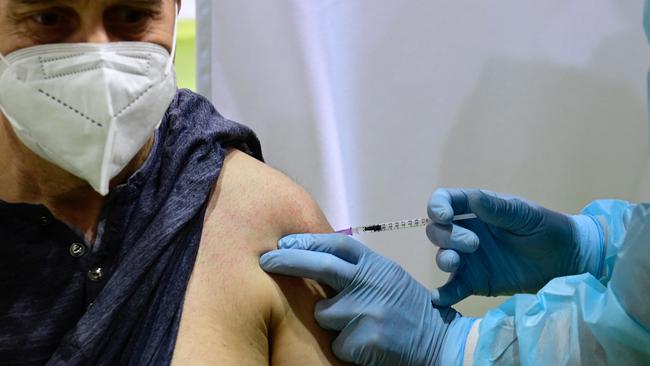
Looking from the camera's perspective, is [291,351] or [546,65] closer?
[291,351]

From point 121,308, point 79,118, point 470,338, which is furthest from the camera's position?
point 470,338

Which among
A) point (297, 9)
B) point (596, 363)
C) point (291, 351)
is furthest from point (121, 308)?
point (297, 9)

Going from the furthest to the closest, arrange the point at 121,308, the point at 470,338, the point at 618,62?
the point at 618,62, the point at 470,338, the point at 121,308

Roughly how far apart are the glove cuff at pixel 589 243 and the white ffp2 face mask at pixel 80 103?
919mm

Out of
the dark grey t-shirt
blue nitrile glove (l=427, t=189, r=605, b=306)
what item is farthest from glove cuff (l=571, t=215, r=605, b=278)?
the dark grey t-shirt

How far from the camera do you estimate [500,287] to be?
164 cm

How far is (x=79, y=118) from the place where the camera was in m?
1.13

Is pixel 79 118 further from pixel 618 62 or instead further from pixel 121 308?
pixel 618 62

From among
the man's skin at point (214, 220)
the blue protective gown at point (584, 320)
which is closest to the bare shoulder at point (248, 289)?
the man's skin at point (214, 220)

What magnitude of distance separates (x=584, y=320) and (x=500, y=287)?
42 cm

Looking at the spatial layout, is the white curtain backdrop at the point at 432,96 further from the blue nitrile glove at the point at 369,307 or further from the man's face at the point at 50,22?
the man's face at the point at 50,22

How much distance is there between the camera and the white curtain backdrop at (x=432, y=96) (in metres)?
1.88

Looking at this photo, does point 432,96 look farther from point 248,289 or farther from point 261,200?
point 248,289

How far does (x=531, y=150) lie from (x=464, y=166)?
167mm
